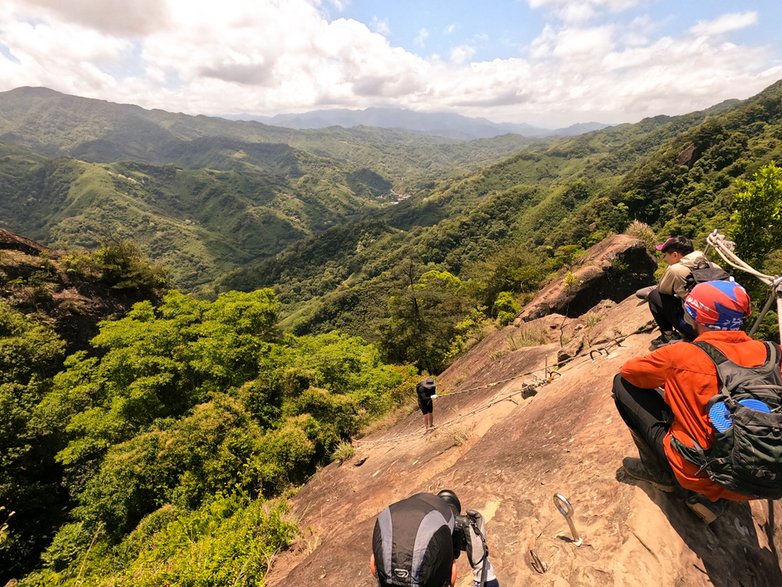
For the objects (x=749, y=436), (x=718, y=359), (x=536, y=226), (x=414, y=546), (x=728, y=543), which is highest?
(x=718, y=359)

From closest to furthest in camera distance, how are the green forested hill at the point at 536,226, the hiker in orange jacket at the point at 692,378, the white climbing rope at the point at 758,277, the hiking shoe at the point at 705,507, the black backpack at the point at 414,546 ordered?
the black backpack at the point at 414,546 → the hiker in orange jacket at the point at 692,378 → the white climbing rope at the point at 758,277 → the hiking shoe at the point at 705,507 → the green forested hill at the point at 536,226

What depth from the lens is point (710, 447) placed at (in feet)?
9.57

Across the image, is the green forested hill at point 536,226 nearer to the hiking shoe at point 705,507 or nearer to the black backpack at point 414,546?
the hiking shoe at point 705,507

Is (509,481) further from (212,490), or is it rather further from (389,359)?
(389,359)

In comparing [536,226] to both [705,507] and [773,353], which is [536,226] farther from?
[773,353]

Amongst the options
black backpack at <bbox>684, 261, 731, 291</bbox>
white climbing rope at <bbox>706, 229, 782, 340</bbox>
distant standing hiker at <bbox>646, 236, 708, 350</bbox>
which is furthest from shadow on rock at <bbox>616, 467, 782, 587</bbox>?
black backpack at <bbox>684, 261, 731, 291</bbox>

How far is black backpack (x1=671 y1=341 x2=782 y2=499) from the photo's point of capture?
245cm

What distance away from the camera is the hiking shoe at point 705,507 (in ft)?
11.5

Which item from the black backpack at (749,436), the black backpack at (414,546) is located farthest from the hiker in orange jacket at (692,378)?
the black backpack at (414,546)

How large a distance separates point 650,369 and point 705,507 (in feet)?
4.82

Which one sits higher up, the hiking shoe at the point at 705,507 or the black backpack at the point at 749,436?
the black backpack at the point at 749,436

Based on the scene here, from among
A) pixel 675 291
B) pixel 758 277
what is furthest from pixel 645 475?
pixel 675 291

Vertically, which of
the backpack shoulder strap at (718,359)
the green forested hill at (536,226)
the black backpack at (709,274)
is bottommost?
the green forested hill at (536,226)

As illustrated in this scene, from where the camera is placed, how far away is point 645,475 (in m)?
4.14
